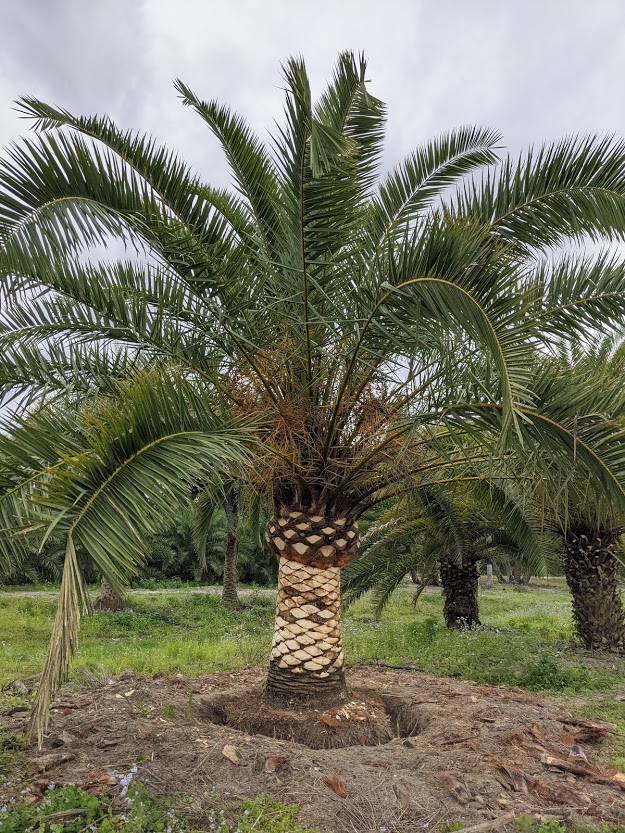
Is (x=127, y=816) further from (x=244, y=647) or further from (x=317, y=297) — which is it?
(x=244, y=647)

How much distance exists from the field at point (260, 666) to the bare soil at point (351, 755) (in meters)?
0.03

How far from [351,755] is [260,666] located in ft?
11.3

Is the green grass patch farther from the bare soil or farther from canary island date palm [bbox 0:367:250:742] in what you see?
canary island date palm [bbox 0:367:250:742]

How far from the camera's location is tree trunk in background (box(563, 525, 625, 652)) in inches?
329

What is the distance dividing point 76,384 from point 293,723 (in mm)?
3171

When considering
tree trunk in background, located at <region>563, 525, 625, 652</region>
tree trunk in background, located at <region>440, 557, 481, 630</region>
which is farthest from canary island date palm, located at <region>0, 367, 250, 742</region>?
tree trunk in background, located at <region>440, 557, 481, 630</region>

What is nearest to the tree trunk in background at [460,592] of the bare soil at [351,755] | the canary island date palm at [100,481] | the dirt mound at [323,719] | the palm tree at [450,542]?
the palm tree at [450,542]

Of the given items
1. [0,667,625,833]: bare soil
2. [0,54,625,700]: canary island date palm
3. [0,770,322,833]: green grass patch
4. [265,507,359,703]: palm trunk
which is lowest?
[0,770,322,833]: green grass patch

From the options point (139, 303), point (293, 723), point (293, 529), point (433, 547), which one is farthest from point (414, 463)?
point (433, 547)

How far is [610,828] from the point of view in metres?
3.16

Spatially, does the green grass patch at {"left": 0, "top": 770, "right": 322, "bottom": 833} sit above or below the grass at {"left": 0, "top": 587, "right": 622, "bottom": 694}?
below

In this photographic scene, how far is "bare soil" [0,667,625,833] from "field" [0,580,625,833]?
0.03 metres

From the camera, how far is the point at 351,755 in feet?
13.6

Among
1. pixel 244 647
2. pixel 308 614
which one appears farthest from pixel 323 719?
pixel 244 647
